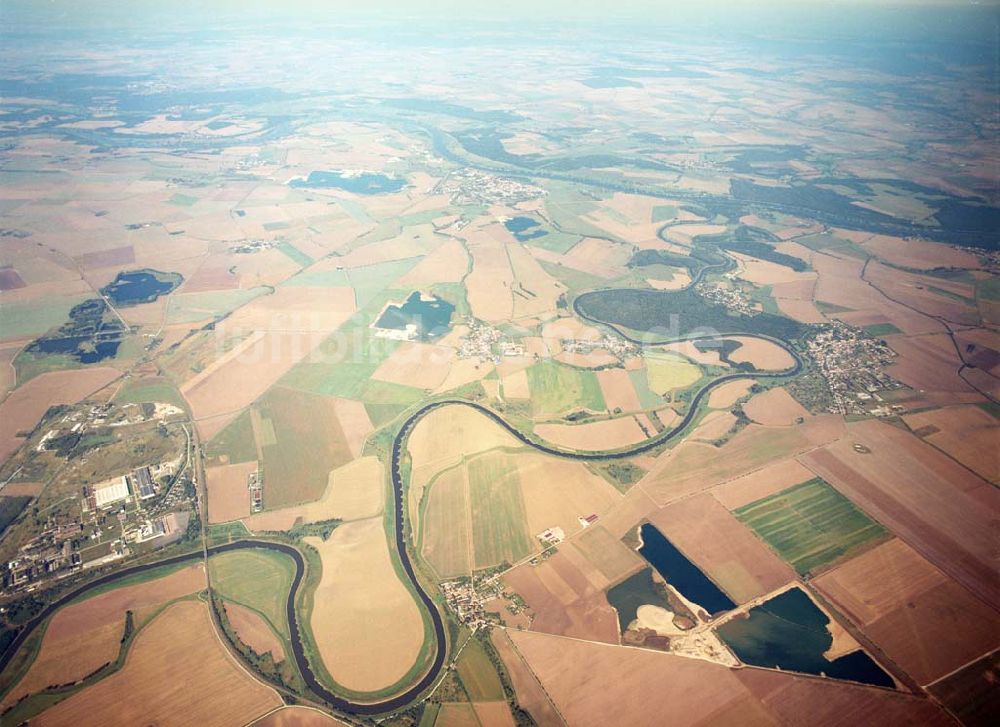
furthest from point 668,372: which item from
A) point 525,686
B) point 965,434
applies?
point 525,686

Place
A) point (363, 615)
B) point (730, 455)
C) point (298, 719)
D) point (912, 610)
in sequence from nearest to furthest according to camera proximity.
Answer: point (298, 719) < point (912, 610) < point (363, 615) < point (730, 455)

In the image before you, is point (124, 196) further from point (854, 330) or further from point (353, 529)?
point (854, 330)

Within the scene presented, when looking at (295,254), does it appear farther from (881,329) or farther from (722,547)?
(881,329)

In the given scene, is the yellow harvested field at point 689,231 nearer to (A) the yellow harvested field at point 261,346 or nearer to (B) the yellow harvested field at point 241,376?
(A) the yellow harvested field at point 261,346

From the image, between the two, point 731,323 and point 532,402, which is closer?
point 532,402

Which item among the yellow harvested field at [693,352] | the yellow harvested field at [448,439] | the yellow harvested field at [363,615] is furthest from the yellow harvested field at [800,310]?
the yellow harvested field at [363,615]

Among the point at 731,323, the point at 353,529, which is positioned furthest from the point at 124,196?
the point at 731,323
